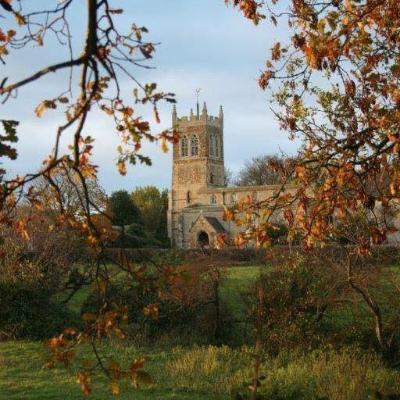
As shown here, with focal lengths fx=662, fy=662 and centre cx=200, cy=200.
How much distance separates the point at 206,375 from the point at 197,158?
3111 inches

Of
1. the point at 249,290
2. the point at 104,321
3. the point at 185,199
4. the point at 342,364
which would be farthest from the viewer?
the point at 185,199

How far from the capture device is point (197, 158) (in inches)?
3538

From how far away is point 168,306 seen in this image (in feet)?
49.8

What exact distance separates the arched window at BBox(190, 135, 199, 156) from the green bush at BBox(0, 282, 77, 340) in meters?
75.9

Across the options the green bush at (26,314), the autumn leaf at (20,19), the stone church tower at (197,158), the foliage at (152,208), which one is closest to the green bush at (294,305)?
the green bush at (26,314)

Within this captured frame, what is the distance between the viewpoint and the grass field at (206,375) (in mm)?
9938

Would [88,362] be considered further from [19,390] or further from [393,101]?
[19,390]

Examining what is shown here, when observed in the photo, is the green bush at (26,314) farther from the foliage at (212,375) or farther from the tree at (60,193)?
the tree at (60,193)

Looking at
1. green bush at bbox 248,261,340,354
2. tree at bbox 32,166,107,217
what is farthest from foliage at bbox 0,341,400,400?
tree at bbox 32,166,107,217

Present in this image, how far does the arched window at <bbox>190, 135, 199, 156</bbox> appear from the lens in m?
91.1

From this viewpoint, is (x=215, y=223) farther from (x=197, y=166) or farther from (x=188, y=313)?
(x=188, y=313)

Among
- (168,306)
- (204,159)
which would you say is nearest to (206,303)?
(168,306)

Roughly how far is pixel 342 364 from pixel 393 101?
19.6ft

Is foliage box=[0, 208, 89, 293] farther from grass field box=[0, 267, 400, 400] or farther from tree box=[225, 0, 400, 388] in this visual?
tree box=[225, 0, 400, 388]
